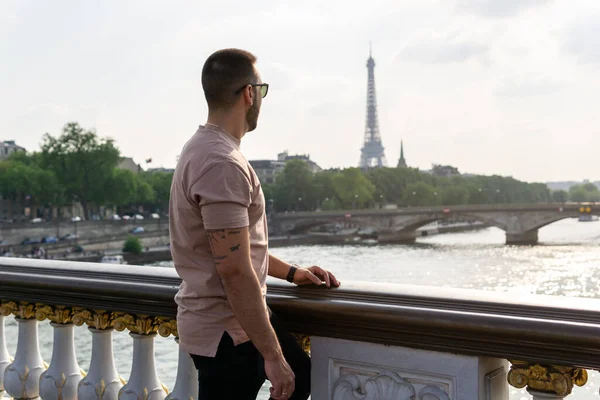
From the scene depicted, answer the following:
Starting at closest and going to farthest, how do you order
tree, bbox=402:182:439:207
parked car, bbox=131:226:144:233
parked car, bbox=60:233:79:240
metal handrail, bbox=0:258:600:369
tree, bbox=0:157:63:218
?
metal handrail, bbox=0:258:600:369, parked car, bbox=60:233:79:240, parked car, bbox=131:226:144:233, tree, bbox=0:157:63:218, tree, bbox=402:182:439:207

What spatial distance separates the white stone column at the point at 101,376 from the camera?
184cm

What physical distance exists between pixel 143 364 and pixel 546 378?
0.92 m

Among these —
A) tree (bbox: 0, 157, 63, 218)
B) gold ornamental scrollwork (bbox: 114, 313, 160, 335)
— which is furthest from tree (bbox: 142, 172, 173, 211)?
gold ornamental scrollwork (bbox: 114, 313, 160, 335)

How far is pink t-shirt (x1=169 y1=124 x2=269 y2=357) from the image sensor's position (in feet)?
4.22

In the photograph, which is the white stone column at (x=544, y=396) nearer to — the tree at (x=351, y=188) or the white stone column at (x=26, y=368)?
the white stone column at (x=26, y=368)

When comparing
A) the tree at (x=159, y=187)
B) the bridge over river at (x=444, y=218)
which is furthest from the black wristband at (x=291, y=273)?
the tree at (x=159, y=187)

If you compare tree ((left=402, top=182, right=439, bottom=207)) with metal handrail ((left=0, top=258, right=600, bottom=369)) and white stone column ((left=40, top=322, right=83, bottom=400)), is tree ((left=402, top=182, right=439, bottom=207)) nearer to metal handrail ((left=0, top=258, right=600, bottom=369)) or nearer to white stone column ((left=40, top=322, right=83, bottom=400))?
white stone column ((left=40, top=322, right=83, bottom=400))

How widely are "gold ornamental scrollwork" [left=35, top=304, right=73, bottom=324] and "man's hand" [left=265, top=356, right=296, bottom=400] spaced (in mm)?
752

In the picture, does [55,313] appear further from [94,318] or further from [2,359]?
[2,359]

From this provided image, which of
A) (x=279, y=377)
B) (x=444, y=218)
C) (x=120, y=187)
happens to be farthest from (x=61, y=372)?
(x=444, y=218)

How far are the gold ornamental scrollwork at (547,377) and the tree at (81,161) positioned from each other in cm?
4463

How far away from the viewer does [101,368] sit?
185cm

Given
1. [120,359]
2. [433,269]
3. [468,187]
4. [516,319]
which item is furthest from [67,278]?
[468,187]

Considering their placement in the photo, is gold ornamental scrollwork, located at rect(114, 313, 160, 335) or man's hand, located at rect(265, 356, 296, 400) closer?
man's hand, located at rect(265, 356, 296, 400)
